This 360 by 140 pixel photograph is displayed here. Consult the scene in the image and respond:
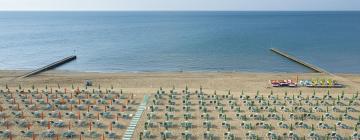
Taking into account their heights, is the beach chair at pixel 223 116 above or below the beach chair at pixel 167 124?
above

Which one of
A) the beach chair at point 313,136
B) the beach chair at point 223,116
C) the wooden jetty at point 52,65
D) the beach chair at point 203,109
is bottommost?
the beach chair at point 313,136

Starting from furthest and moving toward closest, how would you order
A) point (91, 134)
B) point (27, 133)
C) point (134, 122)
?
point (134, 122) → point (91, 134) → point (27, 133)

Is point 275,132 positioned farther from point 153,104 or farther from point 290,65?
point 290,65

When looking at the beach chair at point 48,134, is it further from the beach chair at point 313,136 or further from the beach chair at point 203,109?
the beach chair at point 313,136

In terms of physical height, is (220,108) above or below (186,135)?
above

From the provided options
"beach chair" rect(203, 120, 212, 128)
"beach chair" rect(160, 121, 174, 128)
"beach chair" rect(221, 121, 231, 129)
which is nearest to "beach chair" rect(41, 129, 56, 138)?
"beach chair" rect(160, 121, 174, 128)

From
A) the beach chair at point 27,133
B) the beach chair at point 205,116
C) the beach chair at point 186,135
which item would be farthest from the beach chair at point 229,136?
the beach chair at point 27,133

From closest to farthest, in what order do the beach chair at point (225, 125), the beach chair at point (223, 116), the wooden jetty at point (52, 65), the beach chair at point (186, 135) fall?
1. the beach chair at point (186, 135)
2. the beach chair at point (225, 125)
3. the beach chair at point (223, 116)
4. the wooden jetty at point (52, 65)

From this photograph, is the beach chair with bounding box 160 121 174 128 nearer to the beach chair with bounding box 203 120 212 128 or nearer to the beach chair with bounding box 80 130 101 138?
the beach chair with bounding box 203 120 212 128

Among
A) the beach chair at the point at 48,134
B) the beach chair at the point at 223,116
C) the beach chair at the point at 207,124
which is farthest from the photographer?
the beach chair at the point at 223,116

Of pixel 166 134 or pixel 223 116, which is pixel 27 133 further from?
pixel 223 116

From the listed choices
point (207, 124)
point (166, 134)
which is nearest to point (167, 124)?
point (166, 134)
